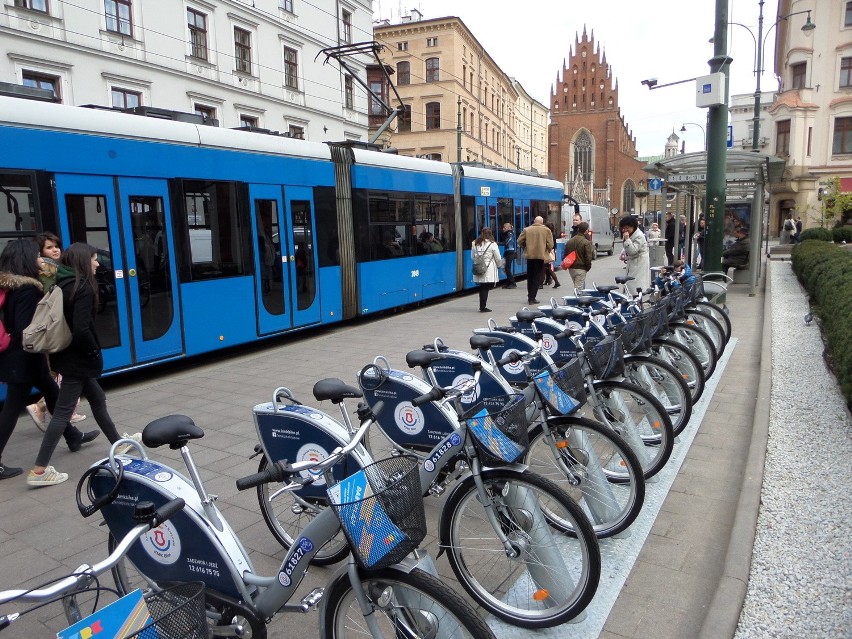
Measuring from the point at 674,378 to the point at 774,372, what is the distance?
312cm

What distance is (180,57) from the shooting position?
2114 centimetres

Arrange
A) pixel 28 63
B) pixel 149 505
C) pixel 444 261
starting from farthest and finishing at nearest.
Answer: pixel 28 63 < pixel 444 261 < pixel 149 505

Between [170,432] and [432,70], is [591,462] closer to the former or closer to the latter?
[170,432]

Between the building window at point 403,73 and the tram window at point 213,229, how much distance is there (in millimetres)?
43514

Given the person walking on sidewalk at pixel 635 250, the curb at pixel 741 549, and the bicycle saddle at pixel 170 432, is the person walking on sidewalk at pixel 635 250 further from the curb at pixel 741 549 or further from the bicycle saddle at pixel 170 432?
the bicycle saddle at pixel 170 432

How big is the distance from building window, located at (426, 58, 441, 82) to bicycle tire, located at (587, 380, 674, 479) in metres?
47.8

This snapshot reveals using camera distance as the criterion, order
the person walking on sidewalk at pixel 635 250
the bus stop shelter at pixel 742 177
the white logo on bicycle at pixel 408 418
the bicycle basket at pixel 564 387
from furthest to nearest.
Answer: the bus stop shelter at pixel 742 177 < the person walking on sidewalk at pixel 635 250 < the white logo on bicycle at pixel 408 418 < the bicycle basket at pixel 564 387

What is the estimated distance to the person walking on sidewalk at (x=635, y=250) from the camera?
871 centimetres

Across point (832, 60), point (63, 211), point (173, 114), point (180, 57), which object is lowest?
point (63, 211)

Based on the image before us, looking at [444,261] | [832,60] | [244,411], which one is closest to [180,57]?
[444,261]

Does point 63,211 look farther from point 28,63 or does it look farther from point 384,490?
point 28,63

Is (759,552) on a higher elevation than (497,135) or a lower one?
lower

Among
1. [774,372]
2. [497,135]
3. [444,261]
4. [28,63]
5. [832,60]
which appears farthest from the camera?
[497,135]

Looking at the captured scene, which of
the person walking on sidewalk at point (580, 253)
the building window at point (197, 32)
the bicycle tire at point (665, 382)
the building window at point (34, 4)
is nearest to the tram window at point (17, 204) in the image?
the bicycle tire at point (665, 382)
